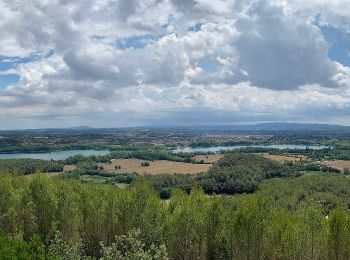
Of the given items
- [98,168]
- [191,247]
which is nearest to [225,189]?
[98,168]

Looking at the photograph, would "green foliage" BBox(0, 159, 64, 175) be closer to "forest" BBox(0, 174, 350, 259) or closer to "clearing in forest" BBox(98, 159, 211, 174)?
"clearing in forest" BBox(98, 159, 211, 174)

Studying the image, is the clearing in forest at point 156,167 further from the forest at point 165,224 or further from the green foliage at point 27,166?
the forest at point 165,224

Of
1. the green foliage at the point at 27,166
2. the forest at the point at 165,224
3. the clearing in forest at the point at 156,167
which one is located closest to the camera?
the forest at the point at 165,224

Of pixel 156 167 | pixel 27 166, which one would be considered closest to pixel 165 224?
pixel 27 166

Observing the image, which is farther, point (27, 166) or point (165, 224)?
point (27, 166)

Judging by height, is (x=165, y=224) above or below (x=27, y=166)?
above

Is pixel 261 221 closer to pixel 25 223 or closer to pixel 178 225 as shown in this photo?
pixel 178 225

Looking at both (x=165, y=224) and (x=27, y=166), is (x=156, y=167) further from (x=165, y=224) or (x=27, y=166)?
(x=165, y=224)

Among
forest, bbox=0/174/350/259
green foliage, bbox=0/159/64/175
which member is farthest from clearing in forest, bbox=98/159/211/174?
forest, bbox=0/174/350/259

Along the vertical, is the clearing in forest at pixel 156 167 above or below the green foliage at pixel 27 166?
below

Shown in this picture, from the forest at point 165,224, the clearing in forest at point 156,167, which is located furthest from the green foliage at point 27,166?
the forest at point 165,224

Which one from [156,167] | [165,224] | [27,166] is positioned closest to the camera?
[165,224]

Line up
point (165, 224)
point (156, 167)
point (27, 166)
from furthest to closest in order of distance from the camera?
1. point (156, 167)
2. point (27, 166)
3. point (165, 224)

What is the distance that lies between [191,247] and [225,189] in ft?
264
